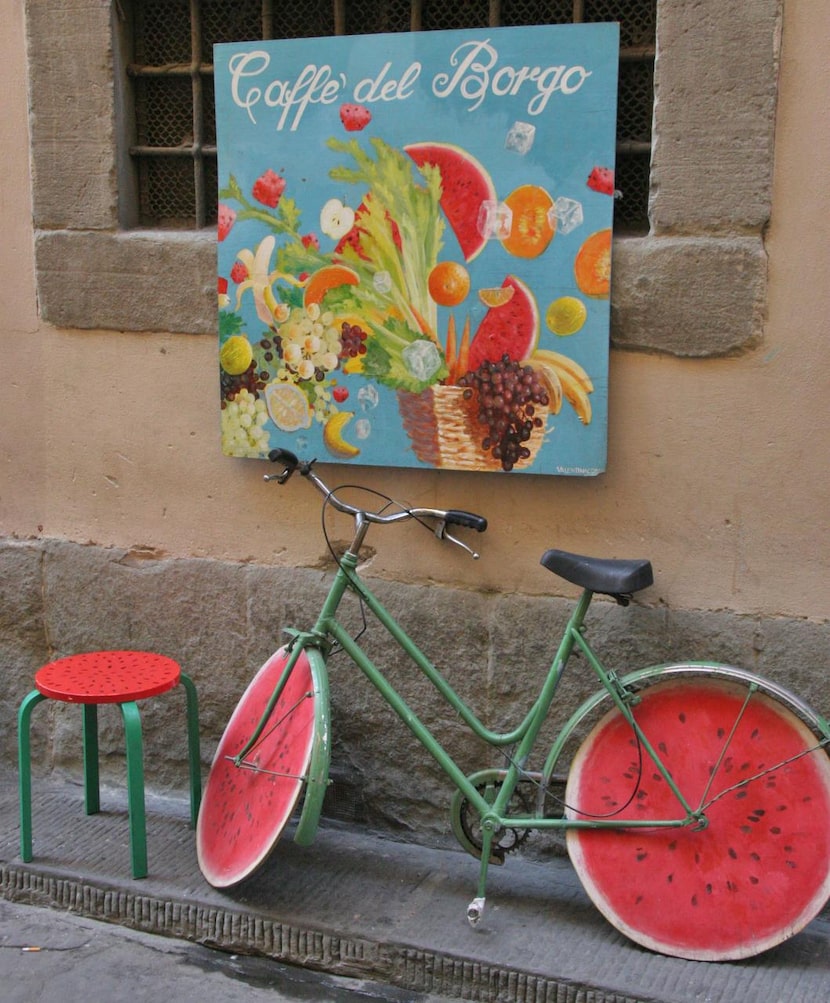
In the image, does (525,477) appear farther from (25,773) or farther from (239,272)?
(25,773)

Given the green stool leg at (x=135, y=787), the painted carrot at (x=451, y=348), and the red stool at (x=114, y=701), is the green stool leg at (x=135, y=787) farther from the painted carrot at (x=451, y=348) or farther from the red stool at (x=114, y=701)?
the painted carrot at (x=451, y=348)

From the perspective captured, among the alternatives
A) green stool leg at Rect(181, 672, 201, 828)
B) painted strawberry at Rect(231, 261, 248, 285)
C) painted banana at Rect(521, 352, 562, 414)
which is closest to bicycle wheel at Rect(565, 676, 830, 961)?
painted banana at Rect(521, 352, 562, 414)

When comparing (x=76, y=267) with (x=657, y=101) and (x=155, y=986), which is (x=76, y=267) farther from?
(x=155, y=986)

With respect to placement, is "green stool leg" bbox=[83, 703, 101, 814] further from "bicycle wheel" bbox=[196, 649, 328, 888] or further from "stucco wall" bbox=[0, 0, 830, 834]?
"bicycle wheel" bbox=[196, 649, 328, 888]

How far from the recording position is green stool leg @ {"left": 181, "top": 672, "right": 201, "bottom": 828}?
12.8ft

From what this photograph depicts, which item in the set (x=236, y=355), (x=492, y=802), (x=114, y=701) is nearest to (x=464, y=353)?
(x=236, y=355)

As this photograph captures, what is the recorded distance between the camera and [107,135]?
4023 millimetres

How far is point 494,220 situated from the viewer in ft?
11.7

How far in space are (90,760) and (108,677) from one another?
491mm

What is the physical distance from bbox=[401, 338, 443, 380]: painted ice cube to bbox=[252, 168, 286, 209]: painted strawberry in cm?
62

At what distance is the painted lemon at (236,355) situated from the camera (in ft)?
12.8

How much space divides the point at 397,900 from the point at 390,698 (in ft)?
1.92

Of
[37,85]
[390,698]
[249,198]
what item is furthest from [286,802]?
[37,85]

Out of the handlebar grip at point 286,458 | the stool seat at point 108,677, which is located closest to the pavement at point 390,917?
the stool seat at point 108,677
